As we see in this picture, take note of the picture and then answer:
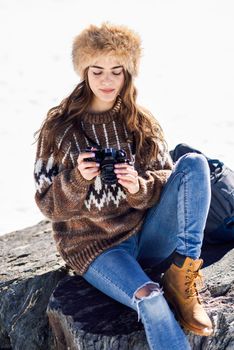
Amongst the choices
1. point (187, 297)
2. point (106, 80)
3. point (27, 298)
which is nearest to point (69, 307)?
point (27, 298)

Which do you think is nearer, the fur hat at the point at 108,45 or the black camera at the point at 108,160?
→ the black camera at the point at 108,160

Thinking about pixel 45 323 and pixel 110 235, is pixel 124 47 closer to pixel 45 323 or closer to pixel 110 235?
pixel 110 235

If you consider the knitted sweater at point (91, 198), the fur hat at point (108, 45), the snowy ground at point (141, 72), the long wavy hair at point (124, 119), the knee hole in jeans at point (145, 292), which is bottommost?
the snowy ground at point (141, 72)

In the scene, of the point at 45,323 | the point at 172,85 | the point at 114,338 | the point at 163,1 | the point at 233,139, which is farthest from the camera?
the point at 163,1

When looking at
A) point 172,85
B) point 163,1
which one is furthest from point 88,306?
point 163,1

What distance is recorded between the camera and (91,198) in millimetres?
3416

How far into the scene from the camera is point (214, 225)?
13.1 ft

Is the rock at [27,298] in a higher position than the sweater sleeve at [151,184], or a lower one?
lower

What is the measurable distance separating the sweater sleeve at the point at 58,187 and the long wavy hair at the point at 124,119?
7cm

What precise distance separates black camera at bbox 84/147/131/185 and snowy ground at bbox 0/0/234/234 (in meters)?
3.43

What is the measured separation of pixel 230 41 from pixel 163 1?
329 centimetres

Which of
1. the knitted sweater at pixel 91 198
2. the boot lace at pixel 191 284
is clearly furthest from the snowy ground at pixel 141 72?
the boot lace at pixel 191 284

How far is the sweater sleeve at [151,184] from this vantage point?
3.38m

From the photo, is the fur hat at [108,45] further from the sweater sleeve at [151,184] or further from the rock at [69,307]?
the rock at [69,307]
